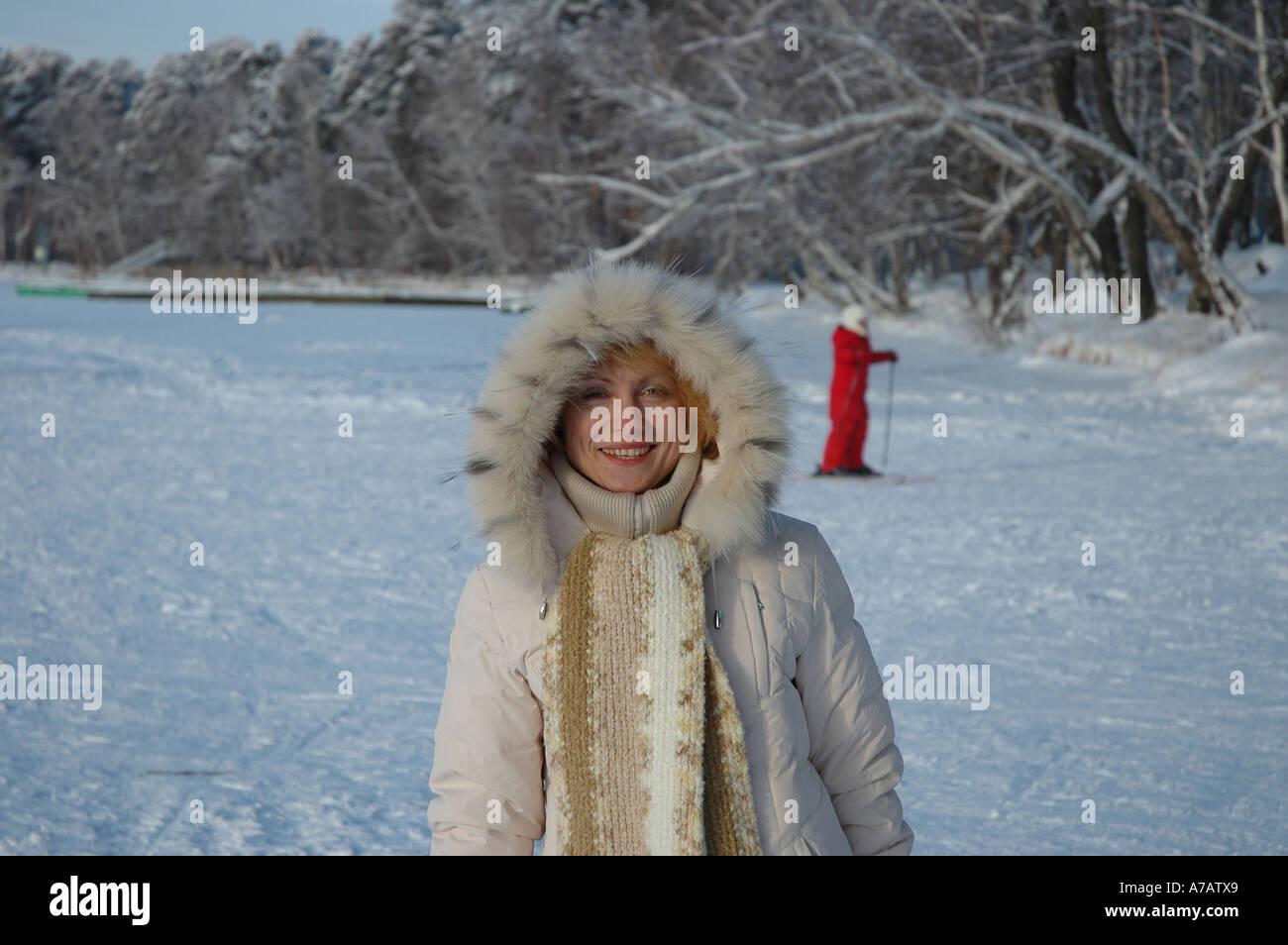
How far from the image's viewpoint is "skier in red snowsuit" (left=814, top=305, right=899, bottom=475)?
9.77 m

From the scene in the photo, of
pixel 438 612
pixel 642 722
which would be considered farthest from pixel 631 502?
pixel 438 612

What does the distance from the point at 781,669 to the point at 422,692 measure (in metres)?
3.11

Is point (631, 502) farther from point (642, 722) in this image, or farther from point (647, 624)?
point (642, 722)

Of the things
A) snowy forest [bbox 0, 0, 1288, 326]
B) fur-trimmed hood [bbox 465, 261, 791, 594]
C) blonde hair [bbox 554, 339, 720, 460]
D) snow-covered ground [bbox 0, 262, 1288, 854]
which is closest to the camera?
fur-trimmed hood [bbox 465, 261, 791, 594]

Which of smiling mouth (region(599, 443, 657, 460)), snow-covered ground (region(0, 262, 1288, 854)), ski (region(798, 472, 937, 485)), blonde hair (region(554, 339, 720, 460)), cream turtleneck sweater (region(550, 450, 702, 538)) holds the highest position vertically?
blonde hair (region(554, 339, 720, 460))

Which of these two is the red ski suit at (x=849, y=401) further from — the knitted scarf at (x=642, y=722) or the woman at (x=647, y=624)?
the knitted scarf at (x=642, y=722)

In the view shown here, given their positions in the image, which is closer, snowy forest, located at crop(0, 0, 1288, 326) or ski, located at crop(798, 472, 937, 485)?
ski, located at crop(798, 472, 937, 485)

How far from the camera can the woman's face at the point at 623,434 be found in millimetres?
1989

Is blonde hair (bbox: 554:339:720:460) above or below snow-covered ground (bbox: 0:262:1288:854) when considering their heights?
above

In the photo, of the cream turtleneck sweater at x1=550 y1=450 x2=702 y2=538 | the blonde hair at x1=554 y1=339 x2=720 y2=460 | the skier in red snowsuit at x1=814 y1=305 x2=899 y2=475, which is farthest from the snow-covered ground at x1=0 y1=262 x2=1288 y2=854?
the skier in red snowsuit at x1=814 y1=305 x2=899 y2=475

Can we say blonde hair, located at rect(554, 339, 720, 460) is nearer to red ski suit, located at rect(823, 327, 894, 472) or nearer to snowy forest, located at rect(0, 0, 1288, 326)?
snowy forest, located at rect(0, 0, 1288, 326)

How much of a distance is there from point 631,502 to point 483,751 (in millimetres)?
437

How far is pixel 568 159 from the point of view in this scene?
44750mm

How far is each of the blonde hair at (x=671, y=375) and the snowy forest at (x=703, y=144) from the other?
0.59 feet
